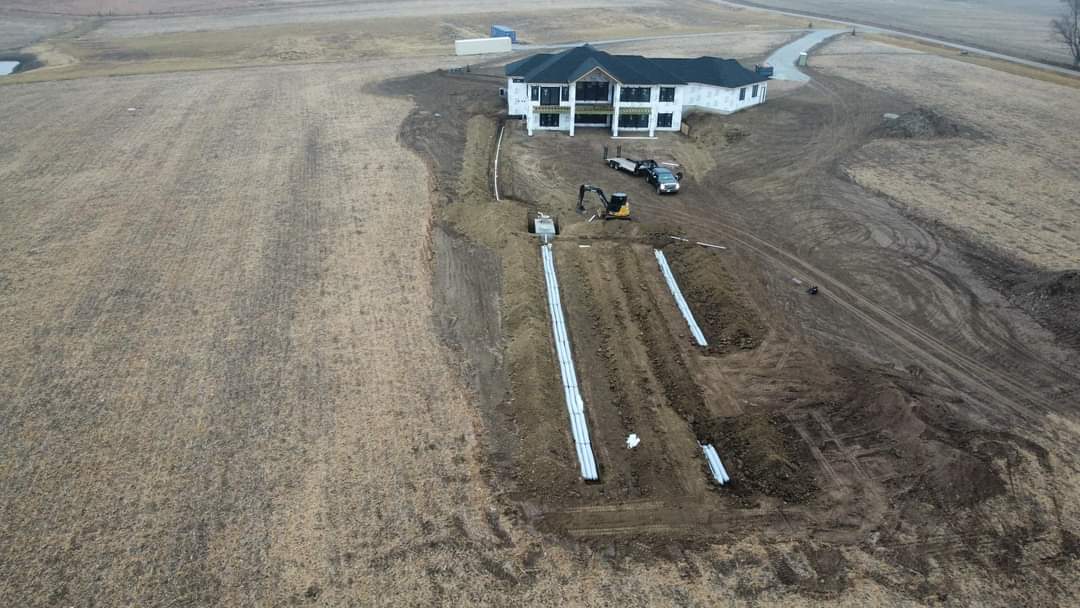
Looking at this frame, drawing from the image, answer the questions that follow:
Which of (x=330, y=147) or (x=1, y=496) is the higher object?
(x=330, y=147)

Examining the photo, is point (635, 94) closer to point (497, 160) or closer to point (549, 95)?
point (549, 95)

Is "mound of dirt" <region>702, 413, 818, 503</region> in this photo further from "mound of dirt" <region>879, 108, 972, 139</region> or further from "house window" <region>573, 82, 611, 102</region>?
"mound of dirt" <region>879, 108, 972, 139</region>

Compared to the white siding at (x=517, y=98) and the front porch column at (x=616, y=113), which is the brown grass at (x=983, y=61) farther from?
the white siding at (x=517, y=98)

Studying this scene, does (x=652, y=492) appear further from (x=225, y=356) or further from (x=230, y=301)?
(x=230, y=301)

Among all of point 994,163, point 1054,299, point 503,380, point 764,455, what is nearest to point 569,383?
point 503,380

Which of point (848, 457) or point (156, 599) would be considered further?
point (848, 457)

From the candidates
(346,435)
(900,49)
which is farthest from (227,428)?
(900,49)

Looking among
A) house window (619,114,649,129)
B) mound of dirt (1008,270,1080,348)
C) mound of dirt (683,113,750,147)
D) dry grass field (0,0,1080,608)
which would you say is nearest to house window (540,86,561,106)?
dry grass field (0,0,1080,608)
